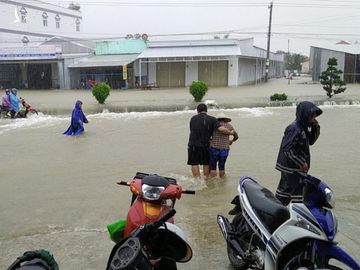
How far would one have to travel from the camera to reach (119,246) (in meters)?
3.05

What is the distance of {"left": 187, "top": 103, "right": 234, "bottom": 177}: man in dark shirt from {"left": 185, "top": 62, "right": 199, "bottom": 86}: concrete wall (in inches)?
1306

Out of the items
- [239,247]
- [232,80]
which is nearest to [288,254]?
[239,247]

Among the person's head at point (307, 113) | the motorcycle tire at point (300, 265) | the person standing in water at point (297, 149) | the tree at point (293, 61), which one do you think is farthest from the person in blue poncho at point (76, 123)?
the tree at point (293, 61)

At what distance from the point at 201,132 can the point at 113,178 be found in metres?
2.13

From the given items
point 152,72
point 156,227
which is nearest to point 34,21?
point 152,72

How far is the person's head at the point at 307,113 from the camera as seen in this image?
15.7 ft

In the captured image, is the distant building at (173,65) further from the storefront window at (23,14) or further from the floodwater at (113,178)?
the storefront window at (23,14)

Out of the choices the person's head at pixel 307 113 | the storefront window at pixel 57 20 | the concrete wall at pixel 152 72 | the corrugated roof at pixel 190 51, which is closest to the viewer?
the person's head at pixel 307 113

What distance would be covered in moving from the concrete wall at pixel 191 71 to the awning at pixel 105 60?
16.2 ft

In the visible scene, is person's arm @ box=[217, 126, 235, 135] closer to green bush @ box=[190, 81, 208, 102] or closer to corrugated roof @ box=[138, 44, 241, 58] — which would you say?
green bush @ box=[190, 81, 208, 102]

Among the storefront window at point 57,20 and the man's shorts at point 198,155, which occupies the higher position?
the storefront window at point 57,20

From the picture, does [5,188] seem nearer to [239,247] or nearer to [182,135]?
[239,247]

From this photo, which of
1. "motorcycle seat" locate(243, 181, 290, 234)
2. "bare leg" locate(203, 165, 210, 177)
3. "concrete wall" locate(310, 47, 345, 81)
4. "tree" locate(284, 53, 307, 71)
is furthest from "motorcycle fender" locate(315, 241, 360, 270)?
"tree" locate(284, 53, 307, 71)

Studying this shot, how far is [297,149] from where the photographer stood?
498cm
